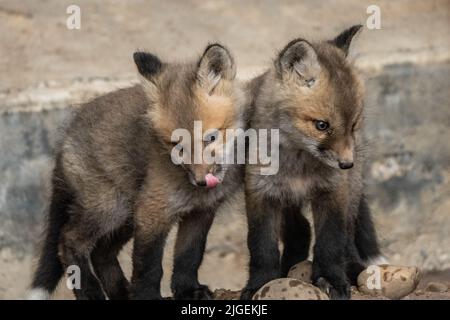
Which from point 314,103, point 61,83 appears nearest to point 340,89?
point 314,103

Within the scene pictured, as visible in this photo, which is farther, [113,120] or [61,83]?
[61,83]

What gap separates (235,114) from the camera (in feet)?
17.5

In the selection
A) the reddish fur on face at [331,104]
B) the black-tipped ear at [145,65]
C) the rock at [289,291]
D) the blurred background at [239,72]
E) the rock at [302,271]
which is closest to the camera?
the rock at [289,291]

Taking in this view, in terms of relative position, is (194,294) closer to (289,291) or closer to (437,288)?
(289,291)

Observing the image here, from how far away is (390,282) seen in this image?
5547 mm

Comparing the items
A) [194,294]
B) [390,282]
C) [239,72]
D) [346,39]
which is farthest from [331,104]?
[239,72]

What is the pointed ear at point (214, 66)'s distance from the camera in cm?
527

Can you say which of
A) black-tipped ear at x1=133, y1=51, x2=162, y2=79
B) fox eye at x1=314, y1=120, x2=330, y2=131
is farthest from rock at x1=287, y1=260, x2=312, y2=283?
black-tipped ear at x1=133, y1=51, x2=162, y2=79

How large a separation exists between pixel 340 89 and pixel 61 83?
17.2ft

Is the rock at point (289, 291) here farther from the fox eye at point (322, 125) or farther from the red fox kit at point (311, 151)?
the fox eye at point (322, 125)

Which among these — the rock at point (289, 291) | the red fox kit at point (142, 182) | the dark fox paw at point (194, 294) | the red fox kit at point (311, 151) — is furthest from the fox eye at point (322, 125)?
the dark fox paw at point (194, 294)
